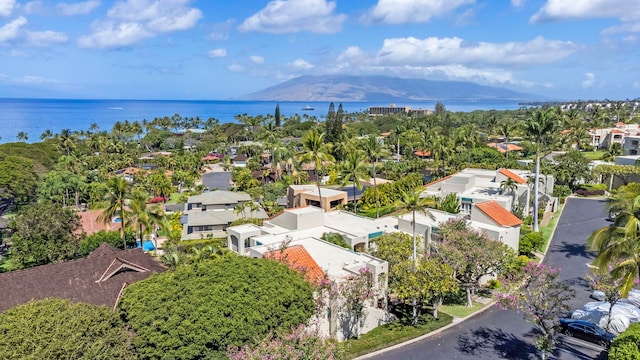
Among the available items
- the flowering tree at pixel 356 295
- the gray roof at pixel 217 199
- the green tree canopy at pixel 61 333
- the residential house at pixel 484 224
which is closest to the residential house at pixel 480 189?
the residential house at pixel 484 224

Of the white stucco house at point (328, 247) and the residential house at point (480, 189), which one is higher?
the residential house at point (480, 189)

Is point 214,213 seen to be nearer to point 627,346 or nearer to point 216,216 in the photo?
point 216,216

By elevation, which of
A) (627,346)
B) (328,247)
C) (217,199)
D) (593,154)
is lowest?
(217,199)

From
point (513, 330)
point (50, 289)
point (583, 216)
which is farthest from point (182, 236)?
point (583, 216)

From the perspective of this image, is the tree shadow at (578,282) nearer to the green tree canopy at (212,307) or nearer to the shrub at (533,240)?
the shrub at (533,240)

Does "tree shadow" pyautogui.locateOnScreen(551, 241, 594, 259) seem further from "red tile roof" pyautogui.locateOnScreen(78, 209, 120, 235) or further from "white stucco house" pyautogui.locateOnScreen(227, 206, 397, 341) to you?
"red tile roof" pyautogui.locateOnScreen(78, 209, 120, 235)

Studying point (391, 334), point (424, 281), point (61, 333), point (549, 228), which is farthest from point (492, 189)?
point (61, 333)
